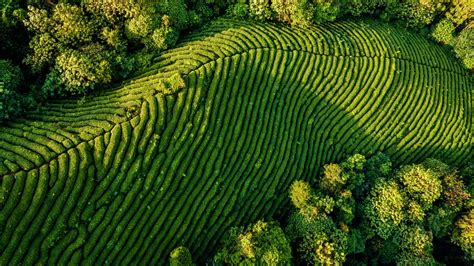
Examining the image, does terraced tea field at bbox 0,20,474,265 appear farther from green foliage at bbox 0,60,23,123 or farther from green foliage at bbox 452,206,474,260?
green foliage at bbox 452,206,474,260

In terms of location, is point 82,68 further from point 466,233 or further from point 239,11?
point 466,233

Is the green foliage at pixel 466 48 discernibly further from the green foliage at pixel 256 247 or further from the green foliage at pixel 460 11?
the green foliage at pixel 256 247

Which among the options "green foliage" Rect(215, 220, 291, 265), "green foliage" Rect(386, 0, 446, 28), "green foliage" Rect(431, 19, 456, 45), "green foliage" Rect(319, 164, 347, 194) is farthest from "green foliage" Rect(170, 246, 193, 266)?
"green foliage" Rect(431, 19, 456, 45)

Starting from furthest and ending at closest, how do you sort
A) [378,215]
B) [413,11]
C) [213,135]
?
[413,11] < [378,215] < [213,135]

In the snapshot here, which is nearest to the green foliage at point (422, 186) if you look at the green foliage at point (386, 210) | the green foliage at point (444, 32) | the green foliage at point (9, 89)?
the green foliage at point (386, 210)

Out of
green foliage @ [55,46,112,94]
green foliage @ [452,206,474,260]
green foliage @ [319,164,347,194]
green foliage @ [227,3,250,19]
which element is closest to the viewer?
green foliage @ [55,46,112,94]

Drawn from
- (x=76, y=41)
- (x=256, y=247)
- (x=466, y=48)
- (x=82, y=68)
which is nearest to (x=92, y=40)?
(x=76, y=41)
